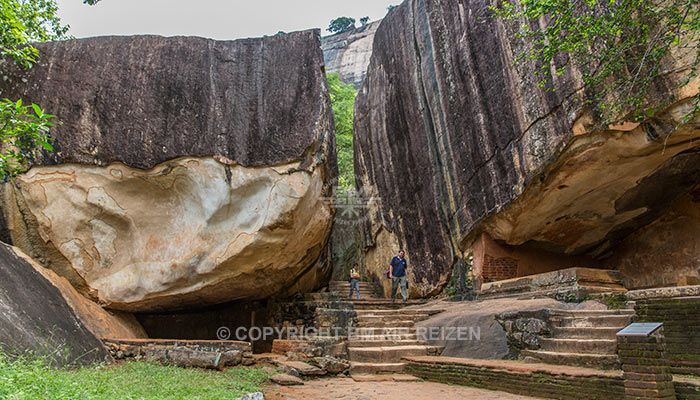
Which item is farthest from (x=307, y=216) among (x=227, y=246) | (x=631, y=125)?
(x=631, y=125)

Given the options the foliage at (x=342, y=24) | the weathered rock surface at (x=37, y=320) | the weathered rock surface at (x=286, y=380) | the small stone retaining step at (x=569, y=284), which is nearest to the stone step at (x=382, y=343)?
the weathered rock surface at (x=286, y=380)

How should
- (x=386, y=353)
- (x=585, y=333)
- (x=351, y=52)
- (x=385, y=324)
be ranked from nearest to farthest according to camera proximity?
(x=585, y=333) < (x=386, y=353) < (x=385, y=324) < (x=351, y=52)

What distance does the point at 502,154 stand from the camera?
8.44 meters

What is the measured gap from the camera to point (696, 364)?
3.85 metres

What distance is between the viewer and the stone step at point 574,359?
420 cm

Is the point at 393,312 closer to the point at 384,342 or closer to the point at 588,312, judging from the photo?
the point at 384,342

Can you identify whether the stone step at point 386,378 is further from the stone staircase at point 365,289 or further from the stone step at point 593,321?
the stone staircase at point 365,289

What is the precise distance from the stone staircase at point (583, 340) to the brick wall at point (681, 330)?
1.35 feet

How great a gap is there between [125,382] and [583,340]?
4714mm

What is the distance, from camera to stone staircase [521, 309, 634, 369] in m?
4.39

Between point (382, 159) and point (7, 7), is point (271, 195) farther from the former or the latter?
point (382, 159)

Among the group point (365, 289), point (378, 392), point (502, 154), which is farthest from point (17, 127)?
point (365, 289)

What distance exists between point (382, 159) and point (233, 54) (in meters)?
6.71

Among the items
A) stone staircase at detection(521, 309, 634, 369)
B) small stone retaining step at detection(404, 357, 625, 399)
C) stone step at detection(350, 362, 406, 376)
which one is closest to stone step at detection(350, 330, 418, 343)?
stone step at detection(350, 362, 406, 376)
